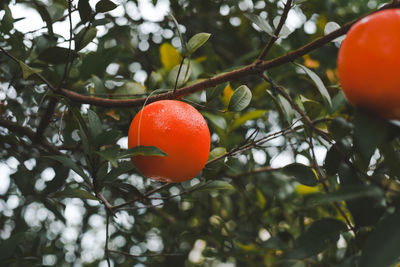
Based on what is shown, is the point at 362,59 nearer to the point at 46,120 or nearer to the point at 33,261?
the point at 46,120

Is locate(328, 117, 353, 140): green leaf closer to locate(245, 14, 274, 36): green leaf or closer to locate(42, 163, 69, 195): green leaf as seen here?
locate(245, 14, 274, 36): green leaf

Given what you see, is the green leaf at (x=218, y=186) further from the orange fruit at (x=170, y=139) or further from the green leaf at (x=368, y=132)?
the green leaf at (x=368, y=132)

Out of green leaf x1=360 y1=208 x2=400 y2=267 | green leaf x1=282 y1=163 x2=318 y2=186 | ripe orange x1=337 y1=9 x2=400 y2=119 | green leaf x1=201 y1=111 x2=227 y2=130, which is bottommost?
green leaf x1=201 y1=111 x2=227 y2=130

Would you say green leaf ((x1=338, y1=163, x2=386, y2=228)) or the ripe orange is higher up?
the ripe orange

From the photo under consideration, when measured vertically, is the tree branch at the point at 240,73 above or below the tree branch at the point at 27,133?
above

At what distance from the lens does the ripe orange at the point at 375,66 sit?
531 millimetres

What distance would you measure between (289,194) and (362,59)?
1.24m

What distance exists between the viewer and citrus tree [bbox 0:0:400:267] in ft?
1.90

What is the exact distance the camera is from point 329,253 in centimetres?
154

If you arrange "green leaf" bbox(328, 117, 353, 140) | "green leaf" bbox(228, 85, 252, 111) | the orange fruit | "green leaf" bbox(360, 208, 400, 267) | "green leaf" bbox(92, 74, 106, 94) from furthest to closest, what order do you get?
"green leaf" bbox(92, 74, 106, 94), "green leaf" bbox(228, 85, 252, 111), the orange fruit, "green leaf" bbox(328, 117, 353, 140), "green leaf" bbox(360, 208, 400, 267)

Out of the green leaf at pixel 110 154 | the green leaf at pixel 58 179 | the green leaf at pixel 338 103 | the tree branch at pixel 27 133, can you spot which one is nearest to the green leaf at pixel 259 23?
the green leaf at pixel 338 103

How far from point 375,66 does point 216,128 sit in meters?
0.89

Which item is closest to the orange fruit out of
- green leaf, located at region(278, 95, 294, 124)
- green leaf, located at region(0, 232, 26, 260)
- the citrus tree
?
the citrus tree

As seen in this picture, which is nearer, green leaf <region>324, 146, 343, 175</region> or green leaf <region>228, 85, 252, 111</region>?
green leaf <region>324, 146, 343, 175</region>
